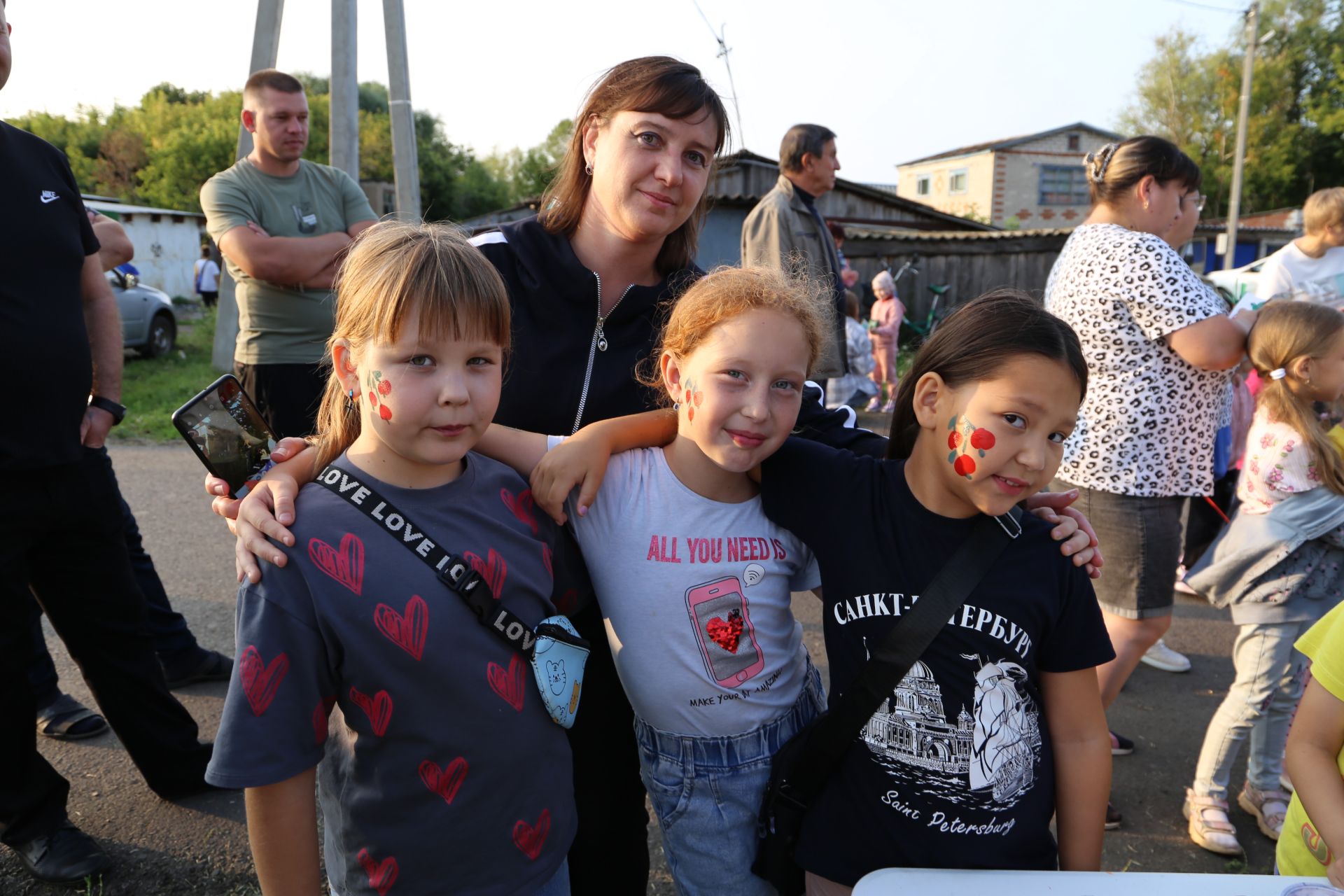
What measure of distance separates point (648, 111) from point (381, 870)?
1.56 metres

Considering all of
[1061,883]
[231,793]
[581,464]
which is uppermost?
[581,464]

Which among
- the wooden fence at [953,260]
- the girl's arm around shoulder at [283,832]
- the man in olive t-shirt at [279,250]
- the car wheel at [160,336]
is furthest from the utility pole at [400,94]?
the wooden fence at [953,260]

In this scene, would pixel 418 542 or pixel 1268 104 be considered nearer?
pixel 418 542

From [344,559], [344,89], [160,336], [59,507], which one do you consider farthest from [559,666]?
[160,336]

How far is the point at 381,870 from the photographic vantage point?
1491 millimetres

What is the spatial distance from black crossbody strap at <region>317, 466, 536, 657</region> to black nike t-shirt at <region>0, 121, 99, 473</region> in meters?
1.36

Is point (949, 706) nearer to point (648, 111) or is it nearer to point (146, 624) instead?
point (648, 111)

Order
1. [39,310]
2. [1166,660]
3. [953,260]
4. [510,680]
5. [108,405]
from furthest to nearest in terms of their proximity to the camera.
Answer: [953,260], [1166,660], [108,405], [39,310], [510,680]

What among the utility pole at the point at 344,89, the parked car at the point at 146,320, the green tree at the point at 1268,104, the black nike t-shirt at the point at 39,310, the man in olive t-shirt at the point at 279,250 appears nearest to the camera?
the black nike t-shirt at the point at 39,310

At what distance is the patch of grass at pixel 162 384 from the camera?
26.7ft

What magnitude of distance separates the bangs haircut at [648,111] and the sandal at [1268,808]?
2607mm

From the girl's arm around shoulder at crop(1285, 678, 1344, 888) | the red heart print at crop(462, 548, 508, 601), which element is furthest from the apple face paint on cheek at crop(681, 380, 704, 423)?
the girl's arm around shoulder at crop(1285, 678, 1344, 888)

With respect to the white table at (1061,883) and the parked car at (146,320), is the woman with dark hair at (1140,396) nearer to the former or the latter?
the white table at (1061,883)

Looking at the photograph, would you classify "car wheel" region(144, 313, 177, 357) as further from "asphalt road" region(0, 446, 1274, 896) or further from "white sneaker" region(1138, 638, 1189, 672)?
"white sneaker" region(1138, 638, 1189, 672)
